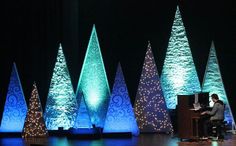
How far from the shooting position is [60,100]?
41.8ft

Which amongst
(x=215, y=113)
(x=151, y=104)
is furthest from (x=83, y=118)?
(x=215, y=113)

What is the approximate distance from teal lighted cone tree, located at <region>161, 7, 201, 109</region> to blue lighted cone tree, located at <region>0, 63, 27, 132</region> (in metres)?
4.10

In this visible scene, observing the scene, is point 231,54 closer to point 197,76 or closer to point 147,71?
point 197,76

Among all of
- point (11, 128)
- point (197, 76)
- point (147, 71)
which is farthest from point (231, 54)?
point (11, 128)

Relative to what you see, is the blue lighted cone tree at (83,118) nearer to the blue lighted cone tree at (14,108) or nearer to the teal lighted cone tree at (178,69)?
the blue lighted cone tree at (14,108)

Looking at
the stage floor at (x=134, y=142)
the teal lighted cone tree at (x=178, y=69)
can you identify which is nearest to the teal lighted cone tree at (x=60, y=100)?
the stage floor at (x=134, y=142)

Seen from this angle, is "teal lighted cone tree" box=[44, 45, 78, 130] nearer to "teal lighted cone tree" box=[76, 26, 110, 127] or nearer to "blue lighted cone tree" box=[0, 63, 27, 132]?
"teal lighted cone tree" box=[76, 26, 110, 127]

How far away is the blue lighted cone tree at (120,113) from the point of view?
1179 centimetres

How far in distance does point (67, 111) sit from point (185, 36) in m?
3.94

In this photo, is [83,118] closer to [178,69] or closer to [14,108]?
[14,108]

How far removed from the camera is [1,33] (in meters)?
13.5

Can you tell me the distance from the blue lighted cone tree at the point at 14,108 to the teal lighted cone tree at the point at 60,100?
717mm

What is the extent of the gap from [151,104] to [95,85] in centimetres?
171

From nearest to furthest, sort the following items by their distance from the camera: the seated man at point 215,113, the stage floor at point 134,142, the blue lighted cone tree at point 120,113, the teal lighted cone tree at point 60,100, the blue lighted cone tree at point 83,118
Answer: the stage floor at point 134,142, the seated man at point 215,113, the blue lighted cone tree at point 83,118, the blue lighted cone tree at point 120,113, the teal lighted cone tree at point 60,100
